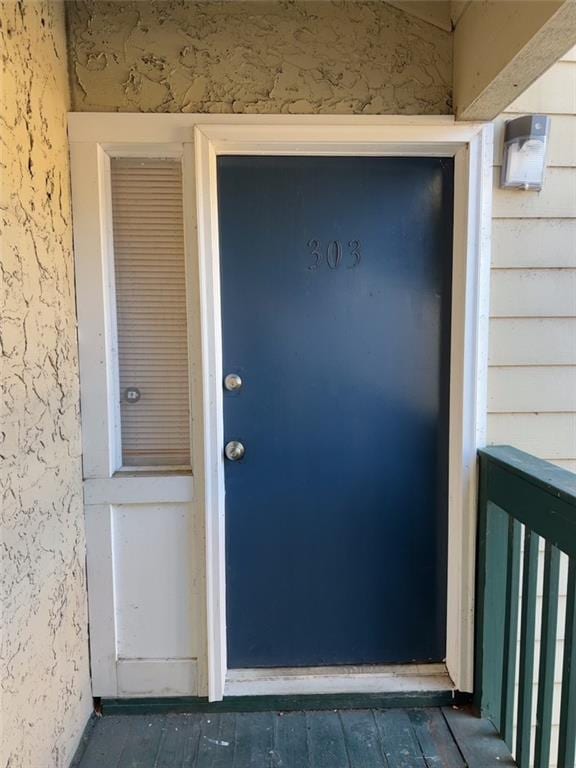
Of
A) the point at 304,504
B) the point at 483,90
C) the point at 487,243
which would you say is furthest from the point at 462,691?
the point at 483,90

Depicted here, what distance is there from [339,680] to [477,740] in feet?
1.59

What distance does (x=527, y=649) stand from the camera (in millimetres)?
1426

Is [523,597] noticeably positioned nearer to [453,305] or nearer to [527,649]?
Result: [527,649]

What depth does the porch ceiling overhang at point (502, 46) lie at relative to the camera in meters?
1.07

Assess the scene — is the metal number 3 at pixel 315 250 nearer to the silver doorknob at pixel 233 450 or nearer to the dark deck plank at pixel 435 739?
the silver doorknob at pixel 233 450

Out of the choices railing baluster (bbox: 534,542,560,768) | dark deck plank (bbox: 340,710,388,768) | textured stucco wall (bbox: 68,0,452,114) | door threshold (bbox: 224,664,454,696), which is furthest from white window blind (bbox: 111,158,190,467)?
railing baluster (bbox: 534,542,560,768)

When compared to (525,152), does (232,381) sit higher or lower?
lower

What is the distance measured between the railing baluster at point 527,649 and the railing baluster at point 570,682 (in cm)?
18

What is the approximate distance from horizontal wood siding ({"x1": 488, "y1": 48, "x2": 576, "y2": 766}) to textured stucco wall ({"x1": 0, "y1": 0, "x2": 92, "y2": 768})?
1.43 m

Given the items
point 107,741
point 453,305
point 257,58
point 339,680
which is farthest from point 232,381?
point 107,741

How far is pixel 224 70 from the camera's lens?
1.54 metres

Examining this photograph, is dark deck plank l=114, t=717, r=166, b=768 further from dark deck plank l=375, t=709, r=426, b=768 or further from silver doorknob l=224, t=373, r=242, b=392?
silver doorknob l=224, t=373, r=242, b=392

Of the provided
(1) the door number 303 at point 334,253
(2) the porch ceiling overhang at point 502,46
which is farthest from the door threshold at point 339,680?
(2) the porch ceiling overhang at point 502,46

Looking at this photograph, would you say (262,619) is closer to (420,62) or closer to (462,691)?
(462,691)
